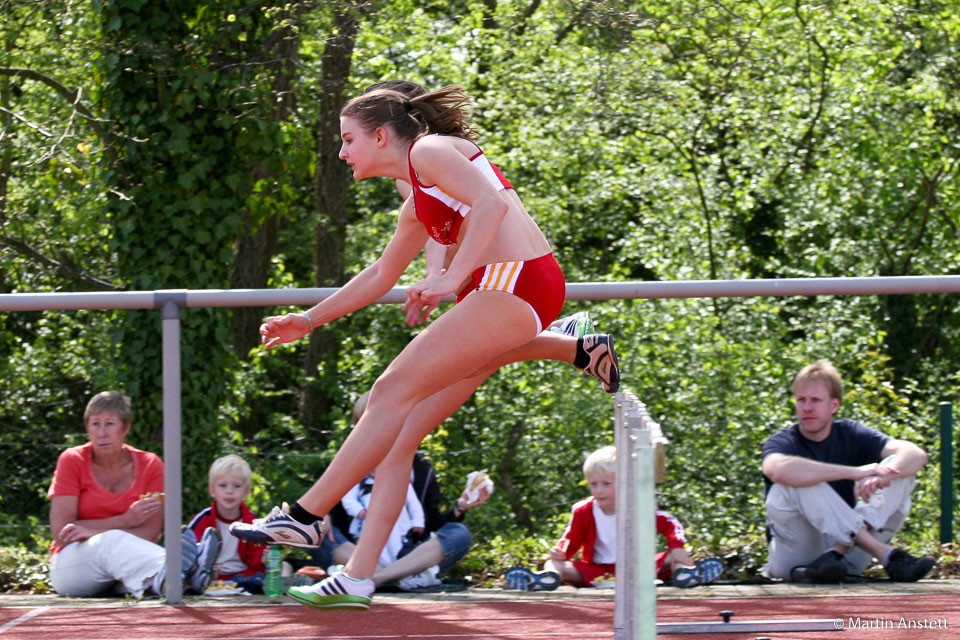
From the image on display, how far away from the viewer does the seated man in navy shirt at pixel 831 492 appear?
201 inches

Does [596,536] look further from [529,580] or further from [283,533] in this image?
[283,533]

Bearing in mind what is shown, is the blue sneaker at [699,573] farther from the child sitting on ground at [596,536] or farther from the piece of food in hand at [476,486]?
the piece of food in hand at [476,486]

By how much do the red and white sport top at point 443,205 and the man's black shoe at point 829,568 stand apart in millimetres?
2333

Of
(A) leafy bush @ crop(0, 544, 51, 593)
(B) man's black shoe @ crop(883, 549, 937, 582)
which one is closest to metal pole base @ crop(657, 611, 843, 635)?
(B) man's black shoe @ crop(883, 549, 937, 582)

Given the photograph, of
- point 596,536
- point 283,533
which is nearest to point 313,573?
point 596,536

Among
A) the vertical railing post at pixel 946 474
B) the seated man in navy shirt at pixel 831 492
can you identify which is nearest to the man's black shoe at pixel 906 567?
the seated man in navy shirt at pixel 831 492

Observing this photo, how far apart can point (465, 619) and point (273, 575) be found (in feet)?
3.29

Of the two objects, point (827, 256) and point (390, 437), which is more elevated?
point (827, 256)

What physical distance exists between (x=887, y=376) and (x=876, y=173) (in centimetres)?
431

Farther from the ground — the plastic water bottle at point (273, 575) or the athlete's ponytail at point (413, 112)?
the athlete's ponytail at point (413, 112)

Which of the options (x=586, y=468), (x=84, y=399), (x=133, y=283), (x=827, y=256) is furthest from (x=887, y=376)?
(x=84, y=399)

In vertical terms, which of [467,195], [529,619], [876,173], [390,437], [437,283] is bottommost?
[529,619]

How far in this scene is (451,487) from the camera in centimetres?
638

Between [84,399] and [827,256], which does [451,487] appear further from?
[827,256]
